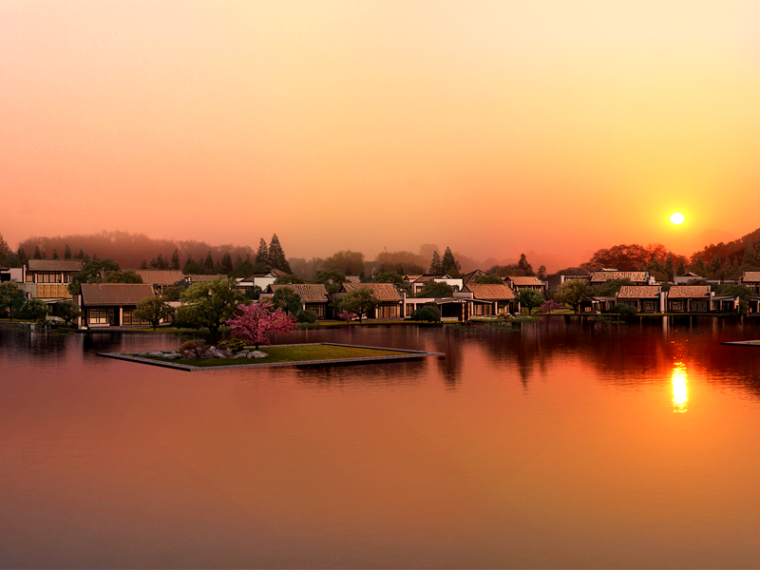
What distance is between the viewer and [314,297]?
10431 cm

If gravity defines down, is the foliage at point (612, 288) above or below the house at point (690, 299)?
above

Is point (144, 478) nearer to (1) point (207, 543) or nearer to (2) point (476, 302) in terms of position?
(1) point (207, 543)

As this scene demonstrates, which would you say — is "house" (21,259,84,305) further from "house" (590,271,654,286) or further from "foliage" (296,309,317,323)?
"house" (590,271,654,286)

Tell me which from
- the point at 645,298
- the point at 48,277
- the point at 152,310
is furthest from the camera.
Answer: the point at 645,298

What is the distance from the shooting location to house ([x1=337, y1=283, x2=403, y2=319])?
106 metres

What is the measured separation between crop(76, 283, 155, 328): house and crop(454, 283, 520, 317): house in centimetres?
5128

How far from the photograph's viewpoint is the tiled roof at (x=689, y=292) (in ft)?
452

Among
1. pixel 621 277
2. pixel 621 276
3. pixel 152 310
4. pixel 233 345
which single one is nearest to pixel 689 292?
pixel 621 277

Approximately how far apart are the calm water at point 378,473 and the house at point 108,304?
5048cm

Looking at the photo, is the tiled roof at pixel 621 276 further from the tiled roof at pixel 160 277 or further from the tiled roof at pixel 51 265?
Answer: the tiled roof at pixel 51 265

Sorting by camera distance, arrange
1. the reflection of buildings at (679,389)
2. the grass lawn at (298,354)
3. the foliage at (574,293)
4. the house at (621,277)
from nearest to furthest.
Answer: the reflection of buildings at (679,389)
the grass lawn at (298,354)
the foliage at (574,293)
the house at (621,277)

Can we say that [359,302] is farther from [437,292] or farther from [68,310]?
[68,310]

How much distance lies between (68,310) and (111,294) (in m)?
5.61

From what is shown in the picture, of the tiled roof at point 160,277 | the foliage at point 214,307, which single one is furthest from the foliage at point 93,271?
the foliage at point 214,307
